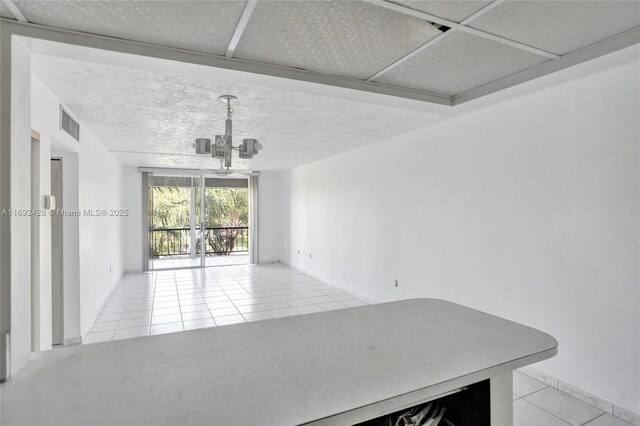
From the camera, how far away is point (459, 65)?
7.30 ft

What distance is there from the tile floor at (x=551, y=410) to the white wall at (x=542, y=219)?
0.13 meters

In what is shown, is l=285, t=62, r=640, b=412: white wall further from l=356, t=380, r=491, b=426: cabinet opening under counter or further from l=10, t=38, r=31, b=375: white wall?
l=10, t=38, r=31, b=375: white wall

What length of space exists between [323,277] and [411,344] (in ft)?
18.1

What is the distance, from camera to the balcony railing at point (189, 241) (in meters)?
8.49

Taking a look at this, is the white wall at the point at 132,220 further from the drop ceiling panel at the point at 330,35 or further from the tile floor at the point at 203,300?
the drop ceiling panel at the point at 330,35

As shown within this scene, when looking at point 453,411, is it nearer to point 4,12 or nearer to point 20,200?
point 20,200

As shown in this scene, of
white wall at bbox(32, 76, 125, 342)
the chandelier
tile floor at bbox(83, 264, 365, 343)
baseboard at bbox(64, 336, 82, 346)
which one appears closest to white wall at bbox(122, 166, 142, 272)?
tile floor at bbox(83, 264, 365, 343)

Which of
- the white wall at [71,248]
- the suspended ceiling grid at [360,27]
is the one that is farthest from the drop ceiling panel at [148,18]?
the white wall at [71,248]

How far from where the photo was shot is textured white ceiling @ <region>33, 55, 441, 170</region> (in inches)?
98.1

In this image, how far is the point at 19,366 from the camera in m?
1.19

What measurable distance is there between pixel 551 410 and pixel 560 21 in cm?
253

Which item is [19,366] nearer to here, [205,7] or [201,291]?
[205,7]

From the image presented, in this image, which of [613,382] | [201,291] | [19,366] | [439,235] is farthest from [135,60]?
[201,291]

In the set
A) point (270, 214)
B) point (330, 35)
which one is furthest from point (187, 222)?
point (330, 35)
